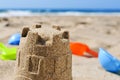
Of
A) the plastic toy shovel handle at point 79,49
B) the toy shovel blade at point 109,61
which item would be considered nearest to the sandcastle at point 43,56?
the toy shovel blade at point 109,61

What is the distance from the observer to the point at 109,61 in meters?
3.75

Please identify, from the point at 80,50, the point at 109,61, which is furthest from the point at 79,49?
the point at 109,61

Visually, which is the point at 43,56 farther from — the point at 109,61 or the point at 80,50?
the point at 80,50

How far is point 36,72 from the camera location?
2.47m

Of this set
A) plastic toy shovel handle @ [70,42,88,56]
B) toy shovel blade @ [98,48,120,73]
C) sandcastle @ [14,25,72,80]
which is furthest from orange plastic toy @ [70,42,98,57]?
sandcastle @ [14,25,72,80]

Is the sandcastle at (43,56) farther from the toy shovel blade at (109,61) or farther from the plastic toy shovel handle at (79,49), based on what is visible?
the plastic toy shovel handle at (79,49)

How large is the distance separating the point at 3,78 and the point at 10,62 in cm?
54

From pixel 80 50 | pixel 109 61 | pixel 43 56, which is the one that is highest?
pixel 43 56

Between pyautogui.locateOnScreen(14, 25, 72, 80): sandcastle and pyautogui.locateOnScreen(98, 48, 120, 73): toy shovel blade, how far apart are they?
48.9 inches

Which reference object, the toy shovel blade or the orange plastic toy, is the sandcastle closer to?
the toy shovel blade

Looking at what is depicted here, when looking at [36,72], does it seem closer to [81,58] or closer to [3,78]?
[3,78]

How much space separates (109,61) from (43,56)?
4.92ft

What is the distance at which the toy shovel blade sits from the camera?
3.73m

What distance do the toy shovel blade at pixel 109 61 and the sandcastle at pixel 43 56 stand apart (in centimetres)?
124
